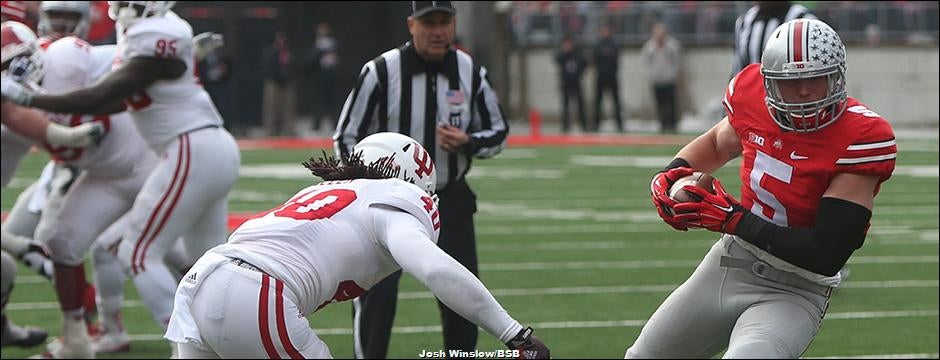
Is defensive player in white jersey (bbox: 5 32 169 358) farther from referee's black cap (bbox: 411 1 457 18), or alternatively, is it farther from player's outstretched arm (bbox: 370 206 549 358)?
player's outstretched arm (bbox: 370 206 549 358)

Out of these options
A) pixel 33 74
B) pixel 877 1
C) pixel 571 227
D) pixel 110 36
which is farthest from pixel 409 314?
pixel 877 1

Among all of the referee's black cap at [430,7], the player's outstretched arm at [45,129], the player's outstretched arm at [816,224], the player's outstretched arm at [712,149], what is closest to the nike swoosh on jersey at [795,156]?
the player's outstretched arm at [816,224]

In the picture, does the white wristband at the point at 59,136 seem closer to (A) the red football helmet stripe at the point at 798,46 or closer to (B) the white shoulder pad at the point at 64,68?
(B) the white shoulder pad at the point at 64,68

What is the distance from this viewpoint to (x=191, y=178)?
25.3 feet

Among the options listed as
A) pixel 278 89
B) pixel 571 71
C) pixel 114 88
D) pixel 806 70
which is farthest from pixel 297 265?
pixel 571 71

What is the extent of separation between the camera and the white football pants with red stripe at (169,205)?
7.60 metres

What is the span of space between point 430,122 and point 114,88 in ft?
5.05

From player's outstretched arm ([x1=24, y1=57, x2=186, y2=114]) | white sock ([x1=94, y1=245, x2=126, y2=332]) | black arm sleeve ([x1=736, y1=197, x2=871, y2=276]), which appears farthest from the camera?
white sock ([x1=94, y1=245, x2=126, y2=332])

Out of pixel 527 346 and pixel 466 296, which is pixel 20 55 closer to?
pixel 466 296

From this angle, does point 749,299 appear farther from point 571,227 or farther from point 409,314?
point 571,227

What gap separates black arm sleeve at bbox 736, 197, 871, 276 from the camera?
5.07m

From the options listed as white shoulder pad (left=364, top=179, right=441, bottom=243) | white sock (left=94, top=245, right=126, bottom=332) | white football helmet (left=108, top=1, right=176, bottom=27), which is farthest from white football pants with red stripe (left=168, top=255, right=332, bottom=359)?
white sock (left=94, top=245, right=126, bottom=332)

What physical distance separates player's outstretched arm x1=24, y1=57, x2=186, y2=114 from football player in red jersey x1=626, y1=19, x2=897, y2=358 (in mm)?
3067

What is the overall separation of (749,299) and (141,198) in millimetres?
3399
